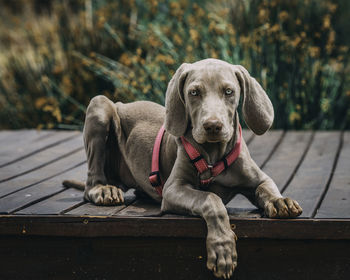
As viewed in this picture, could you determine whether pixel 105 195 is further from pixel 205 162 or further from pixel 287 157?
pixel 287 157

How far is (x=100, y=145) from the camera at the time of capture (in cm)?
364

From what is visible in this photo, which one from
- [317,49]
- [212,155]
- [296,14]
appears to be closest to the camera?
[212,155]

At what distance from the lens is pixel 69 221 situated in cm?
313

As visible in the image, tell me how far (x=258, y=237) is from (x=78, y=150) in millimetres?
2487

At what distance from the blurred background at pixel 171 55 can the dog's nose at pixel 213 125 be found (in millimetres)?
2696

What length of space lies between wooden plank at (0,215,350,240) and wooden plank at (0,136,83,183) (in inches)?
42.4

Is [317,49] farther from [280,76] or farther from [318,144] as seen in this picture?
[318,144]

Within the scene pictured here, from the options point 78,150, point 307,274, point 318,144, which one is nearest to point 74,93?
point 78,150

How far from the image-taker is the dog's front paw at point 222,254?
2.65 meters

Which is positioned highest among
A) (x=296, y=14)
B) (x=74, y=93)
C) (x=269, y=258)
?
(x=296, y=14)

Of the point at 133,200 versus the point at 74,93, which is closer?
the point at 133,200

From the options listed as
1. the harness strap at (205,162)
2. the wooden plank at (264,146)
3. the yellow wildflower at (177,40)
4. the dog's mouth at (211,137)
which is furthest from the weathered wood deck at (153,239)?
the yellow wildflower at (177,40)

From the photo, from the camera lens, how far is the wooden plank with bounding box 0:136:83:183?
173 inches

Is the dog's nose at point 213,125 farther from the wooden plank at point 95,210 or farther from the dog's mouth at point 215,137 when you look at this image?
the wooden plank at point 95,210
